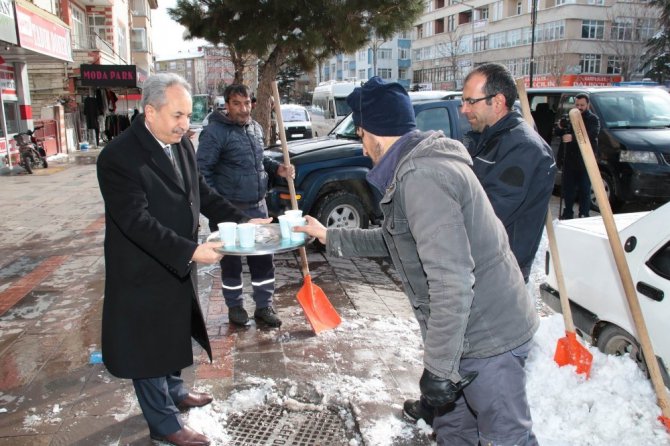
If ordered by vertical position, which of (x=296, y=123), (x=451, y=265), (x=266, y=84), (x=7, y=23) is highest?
(x=7, y=23)

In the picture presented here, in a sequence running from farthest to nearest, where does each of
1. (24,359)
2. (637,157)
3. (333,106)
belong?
1. (333,106)
2. (637,157)
3. (24,359)

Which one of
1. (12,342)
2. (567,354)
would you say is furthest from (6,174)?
(567,354)

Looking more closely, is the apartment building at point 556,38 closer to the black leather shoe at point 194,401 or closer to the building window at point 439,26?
the building window at point 439,26

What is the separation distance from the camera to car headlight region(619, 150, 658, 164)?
8.65m

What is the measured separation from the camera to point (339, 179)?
698cm

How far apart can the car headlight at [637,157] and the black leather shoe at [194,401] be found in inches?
309

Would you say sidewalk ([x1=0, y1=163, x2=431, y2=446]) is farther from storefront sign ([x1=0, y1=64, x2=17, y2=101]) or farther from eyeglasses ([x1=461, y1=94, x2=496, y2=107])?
storefront sign ([x1=0, y1=64, x2=17, y2=101])

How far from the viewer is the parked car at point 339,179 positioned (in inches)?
271

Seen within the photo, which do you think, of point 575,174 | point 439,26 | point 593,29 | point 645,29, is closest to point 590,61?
point 593,29

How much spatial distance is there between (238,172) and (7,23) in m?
10.6

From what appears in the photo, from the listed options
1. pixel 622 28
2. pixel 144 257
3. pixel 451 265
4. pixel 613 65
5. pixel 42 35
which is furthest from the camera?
pixel 613 65

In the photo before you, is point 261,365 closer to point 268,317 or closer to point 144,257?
point 268,317

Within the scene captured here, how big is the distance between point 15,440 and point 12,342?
1607 millimetres

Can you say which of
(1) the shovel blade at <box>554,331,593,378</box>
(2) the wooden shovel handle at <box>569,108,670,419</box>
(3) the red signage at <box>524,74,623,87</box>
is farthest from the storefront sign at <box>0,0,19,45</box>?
(3) the red signage at <box>524,74,623,87</box>
